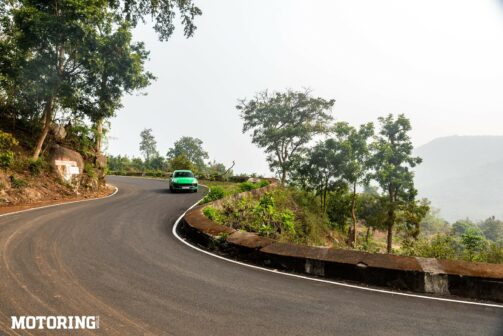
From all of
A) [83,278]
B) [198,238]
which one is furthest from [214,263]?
[83,278]

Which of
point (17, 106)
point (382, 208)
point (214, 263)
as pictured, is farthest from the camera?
point (382, 208)

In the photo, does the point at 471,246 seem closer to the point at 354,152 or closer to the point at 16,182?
the point at 354,152

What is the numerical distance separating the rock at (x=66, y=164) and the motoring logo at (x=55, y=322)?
17.9 meters

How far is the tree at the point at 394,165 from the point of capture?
1283 inches

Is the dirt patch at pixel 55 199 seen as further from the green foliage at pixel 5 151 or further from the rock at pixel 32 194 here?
the green foliage at pixel 5 151

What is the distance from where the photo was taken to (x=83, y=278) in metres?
6.24

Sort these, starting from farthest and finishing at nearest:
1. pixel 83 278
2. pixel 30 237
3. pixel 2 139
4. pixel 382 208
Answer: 1. pixel 382 208
2. pixel 2 139
3. pixel 30 237
4. pixel 83 278

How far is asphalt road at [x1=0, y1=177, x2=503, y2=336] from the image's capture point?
4.62 metres

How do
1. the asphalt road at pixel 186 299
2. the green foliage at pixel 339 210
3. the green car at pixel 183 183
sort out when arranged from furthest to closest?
1. the green foliage at pixel 339 210
2. the green car at pixel 183 183
3. the asphalt road at pixel 186 299

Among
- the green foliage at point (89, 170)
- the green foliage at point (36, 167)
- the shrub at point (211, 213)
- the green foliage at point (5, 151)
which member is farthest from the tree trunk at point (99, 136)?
the shrub at point (211, 213)

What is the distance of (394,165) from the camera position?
112 ft

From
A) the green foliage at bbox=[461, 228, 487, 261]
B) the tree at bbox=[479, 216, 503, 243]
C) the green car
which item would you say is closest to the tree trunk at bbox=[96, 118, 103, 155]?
the green car

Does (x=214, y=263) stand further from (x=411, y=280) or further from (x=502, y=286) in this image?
(x=502, y=286)

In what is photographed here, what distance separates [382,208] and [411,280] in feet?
103
